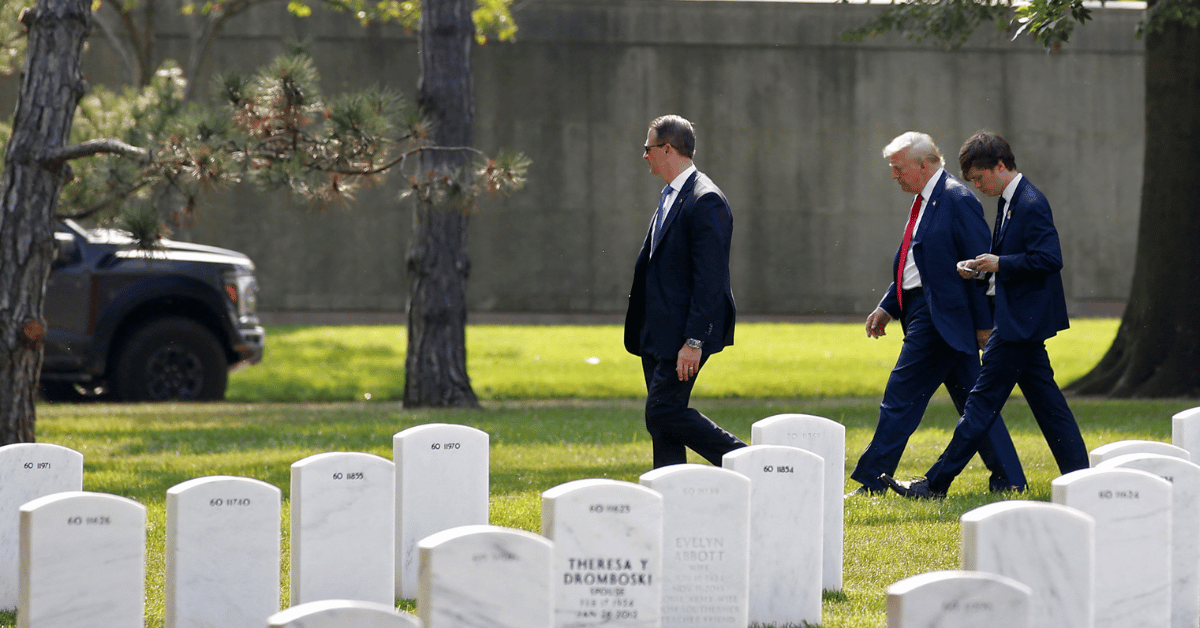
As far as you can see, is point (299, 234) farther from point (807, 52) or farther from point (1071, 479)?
point (1071, 479)

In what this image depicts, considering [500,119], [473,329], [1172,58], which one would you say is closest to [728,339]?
[1172,58]

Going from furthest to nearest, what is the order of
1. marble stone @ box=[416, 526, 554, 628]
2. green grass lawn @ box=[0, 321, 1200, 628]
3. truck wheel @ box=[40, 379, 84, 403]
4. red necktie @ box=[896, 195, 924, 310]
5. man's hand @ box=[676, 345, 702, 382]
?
truck wheel @ box=[40, 379, 84, 403] → red necktie @ box=[896, 195, 924, 310] → green grass lawn @ box=[0, 321, 1200, 628] → man's hand @ box=[676, 345, 702, 382] → marble stone @ box=[416, 526, 554, 628]

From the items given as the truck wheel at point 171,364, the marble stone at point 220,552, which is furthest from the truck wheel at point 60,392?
the marble stone at point 220,552

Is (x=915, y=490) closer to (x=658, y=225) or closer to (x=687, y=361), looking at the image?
(x=687, y=361)

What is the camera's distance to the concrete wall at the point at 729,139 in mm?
22969

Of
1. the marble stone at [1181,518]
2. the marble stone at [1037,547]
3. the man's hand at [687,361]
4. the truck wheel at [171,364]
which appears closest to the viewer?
the marble stone at [1037,547]

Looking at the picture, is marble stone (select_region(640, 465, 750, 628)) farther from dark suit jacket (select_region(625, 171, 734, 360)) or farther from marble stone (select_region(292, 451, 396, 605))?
dark suit jacket (select_region(625, 171, 734, 360))

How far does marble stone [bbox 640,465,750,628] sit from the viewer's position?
4.03 meters

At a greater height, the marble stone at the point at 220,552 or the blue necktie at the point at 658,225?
the blue necktie at the point at 658,225

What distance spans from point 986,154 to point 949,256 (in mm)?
534

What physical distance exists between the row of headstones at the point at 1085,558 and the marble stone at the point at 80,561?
2.13 meters

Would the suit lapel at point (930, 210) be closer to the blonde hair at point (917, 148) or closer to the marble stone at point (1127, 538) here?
the blonde hair at point (917, 148)

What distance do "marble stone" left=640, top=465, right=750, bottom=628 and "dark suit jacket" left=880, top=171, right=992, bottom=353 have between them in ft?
9.39

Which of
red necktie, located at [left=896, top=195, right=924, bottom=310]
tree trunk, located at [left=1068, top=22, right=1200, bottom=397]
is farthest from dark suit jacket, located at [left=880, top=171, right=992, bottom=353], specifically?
tree trunk, located at [left=1068, top=22, right=1200, bottom=397]
